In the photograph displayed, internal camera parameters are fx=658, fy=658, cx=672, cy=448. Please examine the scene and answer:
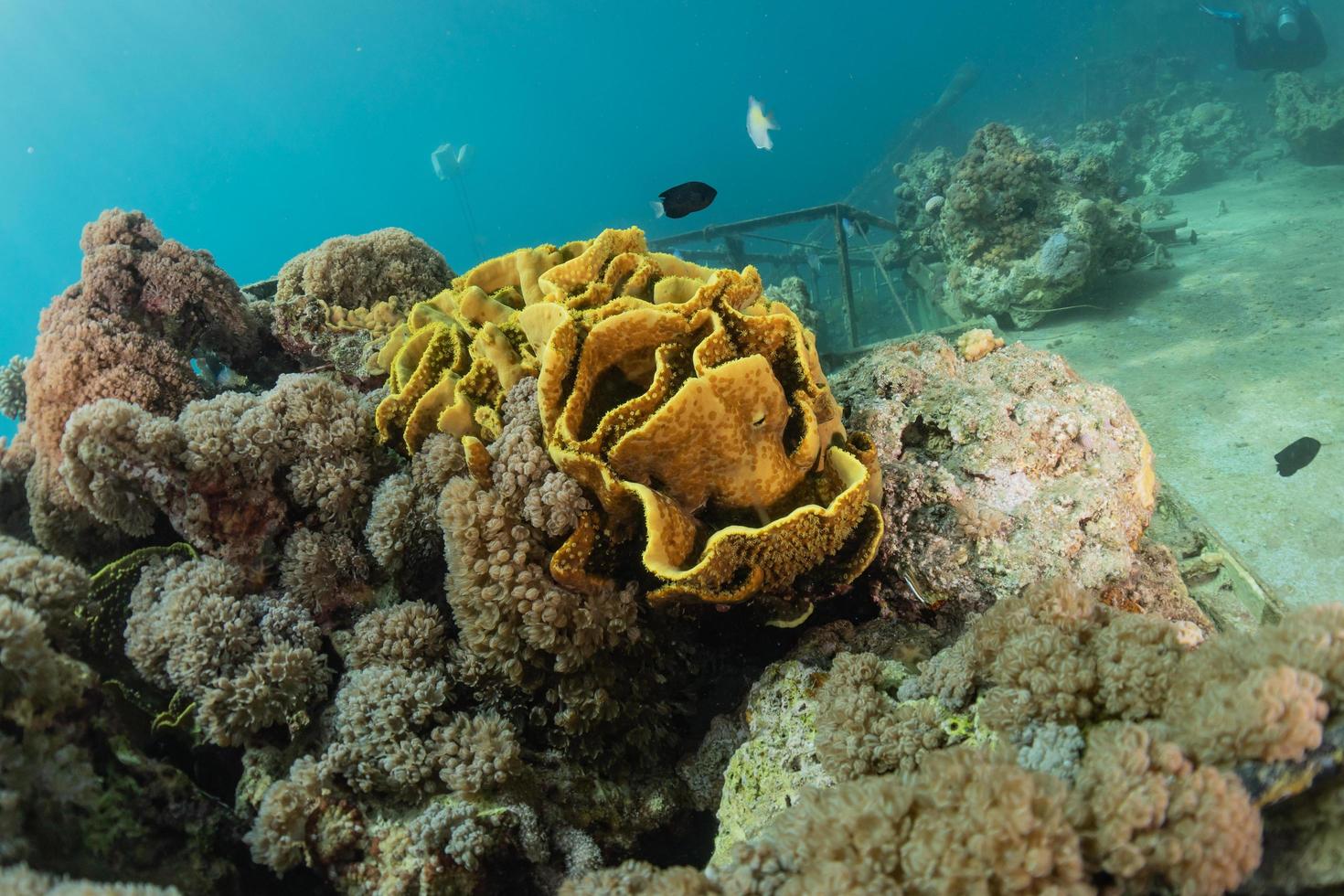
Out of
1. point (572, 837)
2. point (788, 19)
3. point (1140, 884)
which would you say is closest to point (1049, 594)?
point (1140, 884)

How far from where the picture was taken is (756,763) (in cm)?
221

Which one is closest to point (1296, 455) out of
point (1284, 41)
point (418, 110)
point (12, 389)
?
point (12, 389)

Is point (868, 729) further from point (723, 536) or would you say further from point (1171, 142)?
point (1171, 142)

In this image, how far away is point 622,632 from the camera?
2375 millimetres

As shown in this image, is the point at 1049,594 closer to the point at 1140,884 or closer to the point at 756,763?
the point at 1140,884

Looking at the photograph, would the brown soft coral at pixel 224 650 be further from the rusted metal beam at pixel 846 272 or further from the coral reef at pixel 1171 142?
the coral reef at pixel 1171 142

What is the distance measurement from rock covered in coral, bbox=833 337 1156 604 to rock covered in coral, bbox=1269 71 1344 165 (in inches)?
719

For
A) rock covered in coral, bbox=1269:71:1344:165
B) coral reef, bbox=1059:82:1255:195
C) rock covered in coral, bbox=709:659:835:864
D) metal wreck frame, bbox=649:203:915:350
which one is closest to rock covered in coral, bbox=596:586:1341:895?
rock covered in coral, bbox=709:659:835:864

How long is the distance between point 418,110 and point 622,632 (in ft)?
553

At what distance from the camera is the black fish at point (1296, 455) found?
4.95 m

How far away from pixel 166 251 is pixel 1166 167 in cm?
2139

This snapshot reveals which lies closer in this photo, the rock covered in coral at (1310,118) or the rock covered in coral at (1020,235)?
the rock covered in coral at (1020,235)

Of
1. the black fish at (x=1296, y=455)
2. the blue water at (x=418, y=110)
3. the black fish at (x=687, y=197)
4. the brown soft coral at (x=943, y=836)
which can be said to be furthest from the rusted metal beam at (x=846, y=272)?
the blue water at (x=418, y=110)

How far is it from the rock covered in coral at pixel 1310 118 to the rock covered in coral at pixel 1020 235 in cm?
980
